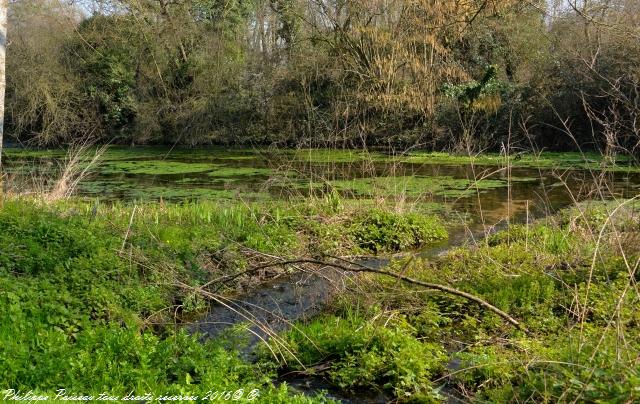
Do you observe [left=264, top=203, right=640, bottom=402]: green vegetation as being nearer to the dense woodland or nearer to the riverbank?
the riverbank

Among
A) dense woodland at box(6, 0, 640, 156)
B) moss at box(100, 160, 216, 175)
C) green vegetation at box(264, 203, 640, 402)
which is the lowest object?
green vegetation at box(264, 203, 640, 402)

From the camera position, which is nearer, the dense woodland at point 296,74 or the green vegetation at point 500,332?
the green vegetation at point 500,332

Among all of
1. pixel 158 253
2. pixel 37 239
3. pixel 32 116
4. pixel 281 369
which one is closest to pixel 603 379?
pixel 281 369

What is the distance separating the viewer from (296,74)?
95.1ft

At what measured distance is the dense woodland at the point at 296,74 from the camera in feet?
80.6

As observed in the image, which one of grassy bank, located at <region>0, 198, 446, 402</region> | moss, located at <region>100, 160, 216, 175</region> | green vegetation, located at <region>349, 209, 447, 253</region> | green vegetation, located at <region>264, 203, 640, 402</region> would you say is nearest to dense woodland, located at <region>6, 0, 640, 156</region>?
moss, located at <region>100, 160, 216, 175</region>

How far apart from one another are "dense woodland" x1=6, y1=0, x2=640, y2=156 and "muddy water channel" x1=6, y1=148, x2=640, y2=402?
3121 mm

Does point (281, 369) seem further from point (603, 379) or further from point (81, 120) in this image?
point (81, 120)

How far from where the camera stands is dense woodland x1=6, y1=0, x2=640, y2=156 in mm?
24578

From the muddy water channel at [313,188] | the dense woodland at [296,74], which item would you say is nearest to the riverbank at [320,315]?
the muddy water channel at [313,188]

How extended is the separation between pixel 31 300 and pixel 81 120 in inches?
1044

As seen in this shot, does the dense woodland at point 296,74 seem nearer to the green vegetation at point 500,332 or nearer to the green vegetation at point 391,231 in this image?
the green vegetation at point 391,231

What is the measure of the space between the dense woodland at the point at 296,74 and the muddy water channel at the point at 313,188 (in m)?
3.12

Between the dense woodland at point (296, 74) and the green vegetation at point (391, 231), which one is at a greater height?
the dense woodland at point (296, 74)
